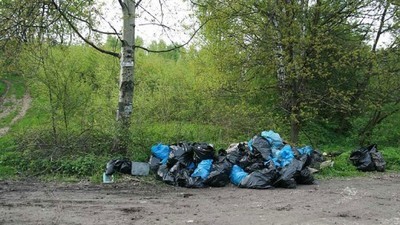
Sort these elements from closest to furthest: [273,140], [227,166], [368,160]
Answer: [227,166]
[273,140]
[368,160]

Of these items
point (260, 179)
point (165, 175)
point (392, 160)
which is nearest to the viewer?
point (260, 179)

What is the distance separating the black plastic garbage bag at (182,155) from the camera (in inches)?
311

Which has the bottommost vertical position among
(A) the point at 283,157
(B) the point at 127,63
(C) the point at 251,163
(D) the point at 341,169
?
(D) the point at 341,169

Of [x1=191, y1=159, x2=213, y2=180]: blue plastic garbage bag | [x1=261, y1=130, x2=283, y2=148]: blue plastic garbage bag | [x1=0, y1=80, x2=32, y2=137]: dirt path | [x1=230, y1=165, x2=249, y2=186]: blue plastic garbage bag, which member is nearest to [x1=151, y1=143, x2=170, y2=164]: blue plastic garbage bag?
[x1=191, y1=159, x2=213, y2=180]: blue plastic garbage bag

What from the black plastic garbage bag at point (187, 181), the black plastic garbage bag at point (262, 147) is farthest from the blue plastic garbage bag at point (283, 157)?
the black plastic garbage bag at point (187, 181)

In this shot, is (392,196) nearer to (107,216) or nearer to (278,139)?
(278,139)

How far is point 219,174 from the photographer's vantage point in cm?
758

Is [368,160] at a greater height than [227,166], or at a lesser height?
lesser

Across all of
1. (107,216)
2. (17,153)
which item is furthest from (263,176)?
(17,153)

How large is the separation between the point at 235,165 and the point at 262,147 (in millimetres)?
789

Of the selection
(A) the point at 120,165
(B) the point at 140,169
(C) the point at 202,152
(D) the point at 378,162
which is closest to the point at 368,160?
(D) the point at 378,162

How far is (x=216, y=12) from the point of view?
1142 centimetres

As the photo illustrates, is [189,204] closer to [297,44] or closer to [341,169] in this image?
[341,169]

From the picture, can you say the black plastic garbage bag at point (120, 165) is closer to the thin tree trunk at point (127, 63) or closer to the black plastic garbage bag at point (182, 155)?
the black plastic garbage bag at point (182, 155)
